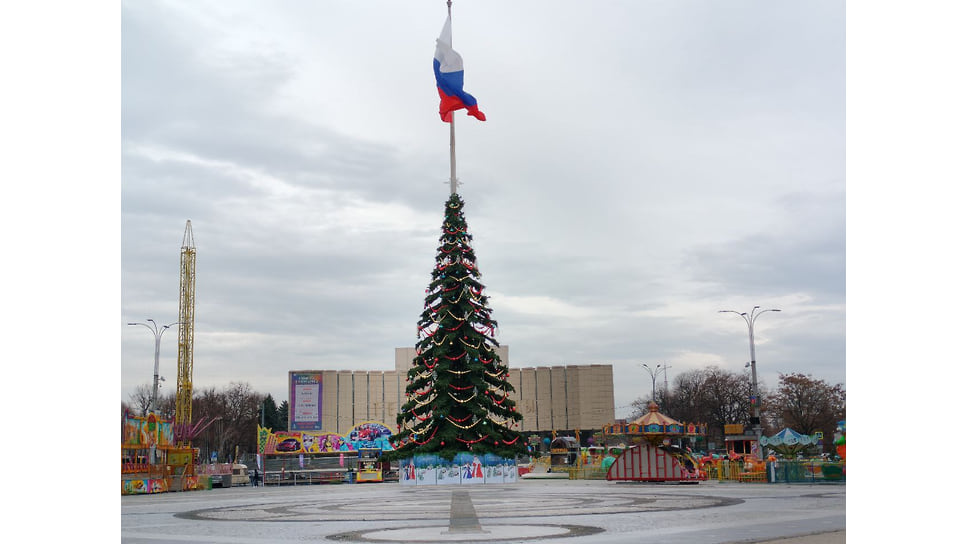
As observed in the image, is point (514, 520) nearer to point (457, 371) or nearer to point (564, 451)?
point (457, 371)

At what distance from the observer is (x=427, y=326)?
125ft

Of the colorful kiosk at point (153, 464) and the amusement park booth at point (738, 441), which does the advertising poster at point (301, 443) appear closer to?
the colorful kiosk at point (153, 464)

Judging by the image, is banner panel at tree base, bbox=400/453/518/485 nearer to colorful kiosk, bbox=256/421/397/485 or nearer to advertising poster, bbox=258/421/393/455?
colorful kiosk, bbox=256/421/397/485

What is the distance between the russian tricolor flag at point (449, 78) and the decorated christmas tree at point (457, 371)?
4.99 metres

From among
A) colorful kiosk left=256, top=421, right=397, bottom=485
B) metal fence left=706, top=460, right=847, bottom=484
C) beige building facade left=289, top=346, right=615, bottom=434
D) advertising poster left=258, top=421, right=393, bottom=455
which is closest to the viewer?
metal fence left=706, top=460, right=847, bottom=484

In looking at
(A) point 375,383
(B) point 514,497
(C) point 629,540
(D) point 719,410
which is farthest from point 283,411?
(C) point 629,540

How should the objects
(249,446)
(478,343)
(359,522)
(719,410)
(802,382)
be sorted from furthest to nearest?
(249,446) < (719,410) < (802,382) < (478,343) < (359,522)

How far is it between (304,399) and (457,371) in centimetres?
6261

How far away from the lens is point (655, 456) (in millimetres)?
38094

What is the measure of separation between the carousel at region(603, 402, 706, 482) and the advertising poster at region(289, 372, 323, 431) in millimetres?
61428

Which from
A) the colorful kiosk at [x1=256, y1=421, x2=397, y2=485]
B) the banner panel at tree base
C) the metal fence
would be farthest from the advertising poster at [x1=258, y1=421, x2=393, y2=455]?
the metal fence

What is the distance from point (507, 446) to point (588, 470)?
1045 centimetres

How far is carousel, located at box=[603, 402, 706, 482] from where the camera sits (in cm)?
3766

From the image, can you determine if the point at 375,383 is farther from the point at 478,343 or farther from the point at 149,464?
the point at 478,343
